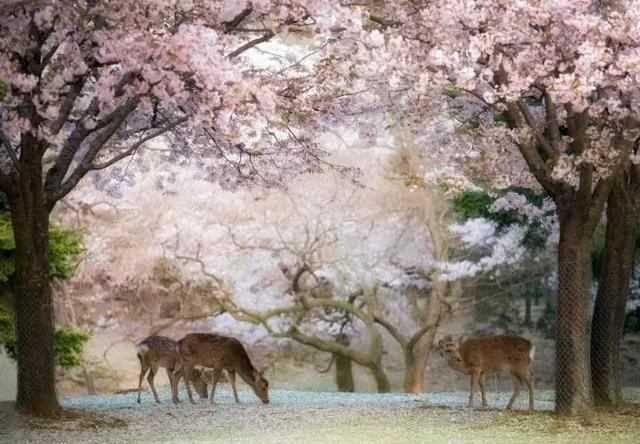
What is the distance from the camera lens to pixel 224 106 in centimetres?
893

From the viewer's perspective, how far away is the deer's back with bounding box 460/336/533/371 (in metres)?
11.4

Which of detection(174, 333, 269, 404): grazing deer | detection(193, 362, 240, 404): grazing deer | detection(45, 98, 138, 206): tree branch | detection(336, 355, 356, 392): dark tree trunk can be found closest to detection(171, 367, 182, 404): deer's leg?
detection(174, 333, 269, 404): grazing deer

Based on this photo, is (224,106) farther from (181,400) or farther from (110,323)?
(110,323)

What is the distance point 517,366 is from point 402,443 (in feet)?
9.34

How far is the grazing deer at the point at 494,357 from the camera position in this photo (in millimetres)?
11430

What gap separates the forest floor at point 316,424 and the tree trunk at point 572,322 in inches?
10.5

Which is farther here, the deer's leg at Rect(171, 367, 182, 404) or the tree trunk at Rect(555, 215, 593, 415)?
the deer's leg at Rect(171, 367, 182, 404)

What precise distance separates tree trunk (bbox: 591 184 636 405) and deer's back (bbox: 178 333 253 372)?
166 inches

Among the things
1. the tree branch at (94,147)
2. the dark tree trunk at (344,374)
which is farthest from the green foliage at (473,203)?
the tree branch at (94,147)

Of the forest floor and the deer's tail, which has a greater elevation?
the deer's tail

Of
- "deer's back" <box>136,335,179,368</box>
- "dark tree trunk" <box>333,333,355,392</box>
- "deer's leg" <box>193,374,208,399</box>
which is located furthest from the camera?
"dark tree trunk" <box>333,333,355,392</box>

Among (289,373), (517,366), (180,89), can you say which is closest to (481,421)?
(517,366)

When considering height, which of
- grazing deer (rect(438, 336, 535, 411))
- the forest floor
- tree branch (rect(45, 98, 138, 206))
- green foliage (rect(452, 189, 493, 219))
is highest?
green foliage (rect(452, 189, 493, 219))

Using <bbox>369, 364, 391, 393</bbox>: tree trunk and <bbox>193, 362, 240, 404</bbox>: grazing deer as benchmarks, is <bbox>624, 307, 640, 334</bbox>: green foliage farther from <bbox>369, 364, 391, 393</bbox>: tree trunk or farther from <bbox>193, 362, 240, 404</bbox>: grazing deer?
<bbox>193, 362, 240, 404</bbox>: grazing deer
